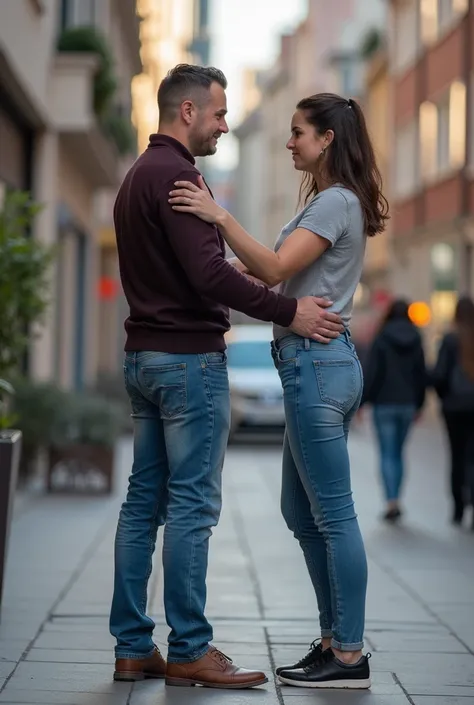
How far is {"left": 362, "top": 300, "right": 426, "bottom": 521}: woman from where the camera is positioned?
12773 millimetres

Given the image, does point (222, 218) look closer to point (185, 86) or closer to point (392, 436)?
point (185, 86)

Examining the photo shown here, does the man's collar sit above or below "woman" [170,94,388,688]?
above

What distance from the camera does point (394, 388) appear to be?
12.8m

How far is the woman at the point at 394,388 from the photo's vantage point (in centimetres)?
1277

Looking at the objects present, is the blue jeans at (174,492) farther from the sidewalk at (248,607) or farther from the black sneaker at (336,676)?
the black sneaker at (336,676)

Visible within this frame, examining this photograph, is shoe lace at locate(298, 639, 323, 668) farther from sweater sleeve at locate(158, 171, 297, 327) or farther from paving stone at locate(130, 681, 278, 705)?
sweater sleeve at locate(158, 171, 297, 327)

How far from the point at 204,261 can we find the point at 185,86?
623 millimetres

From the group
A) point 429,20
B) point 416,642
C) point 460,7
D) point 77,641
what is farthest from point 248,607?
point 429,20

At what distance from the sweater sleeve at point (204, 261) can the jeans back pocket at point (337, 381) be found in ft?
1.01

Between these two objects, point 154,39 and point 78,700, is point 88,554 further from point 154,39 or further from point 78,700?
point 154,39

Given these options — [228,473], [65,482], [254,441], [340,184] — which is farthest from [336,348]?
[254,441]

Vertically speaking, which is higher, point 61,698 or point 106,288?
point 106,288

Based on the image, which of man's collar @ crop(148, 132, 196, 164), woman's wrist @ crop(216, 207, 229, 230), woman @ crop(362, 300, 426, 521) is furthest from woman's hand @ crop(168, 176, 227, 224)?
woman @ crop(362, 300, 426, 521)

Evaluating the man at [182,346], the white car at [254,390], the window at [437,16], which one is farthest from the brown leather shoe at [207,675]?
the window at [437,16]
